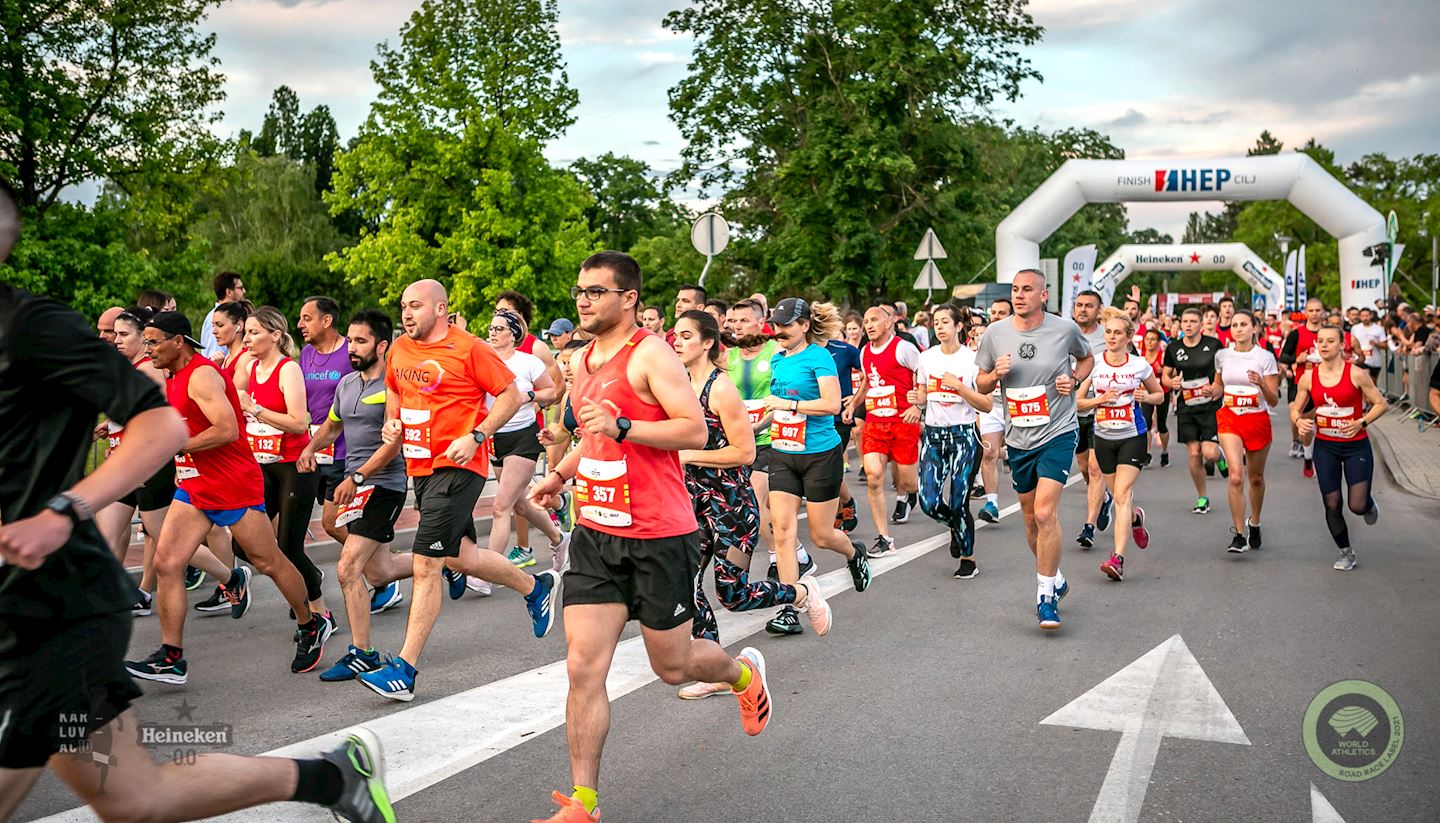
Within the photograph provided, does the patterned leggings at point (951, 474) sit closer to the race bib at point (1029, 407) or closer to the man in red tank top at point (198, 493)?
the race bib at point (1029, 407)

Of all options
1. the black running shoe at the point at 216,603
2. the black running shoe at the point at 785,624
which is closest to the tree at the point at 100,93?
the black running shoe at the point at 216,603

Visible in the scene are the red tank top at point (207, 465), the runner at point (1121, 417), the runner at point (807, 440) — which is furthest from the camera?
the runner at point (1121, 417)

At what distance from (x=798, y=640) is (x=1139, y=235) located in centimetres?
13445

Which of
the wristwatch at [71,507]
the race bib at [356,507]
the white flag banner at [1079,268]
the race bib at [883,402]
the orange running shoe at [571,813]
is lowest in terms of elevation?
the orange running shoe at [571,813]

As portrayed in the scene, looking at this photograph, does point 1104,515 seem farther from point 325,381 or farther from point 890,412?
point 325,381

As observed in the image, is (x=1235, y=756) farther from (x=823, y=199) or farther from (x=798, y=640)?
(x=823, y=199)

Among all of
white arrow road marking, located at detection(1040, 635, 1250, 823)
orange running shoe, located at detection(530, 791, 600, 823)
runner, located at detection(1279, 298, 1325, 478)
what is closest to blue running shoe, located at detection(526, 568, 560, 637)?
white arrow road marking, located at detection(1040, 635, 1250, 823)

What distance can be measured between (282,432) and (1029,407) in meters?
4.57

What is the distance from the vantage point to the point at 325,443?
293 inches

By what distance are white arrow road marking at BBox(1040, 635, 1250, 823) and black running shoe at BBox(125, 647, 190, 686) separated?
13.6 feet

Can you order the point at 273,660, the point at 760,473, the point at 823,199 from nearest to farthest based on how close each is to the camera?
the point at 273,660 < the point at 760,473 < the point at 823,199

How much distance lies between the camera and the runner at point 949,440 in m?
9.34

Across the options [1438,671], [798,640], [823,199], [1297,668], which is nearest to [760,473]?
[798,640]

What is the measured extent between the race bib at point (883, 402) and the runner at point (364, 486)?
4.61 metres
